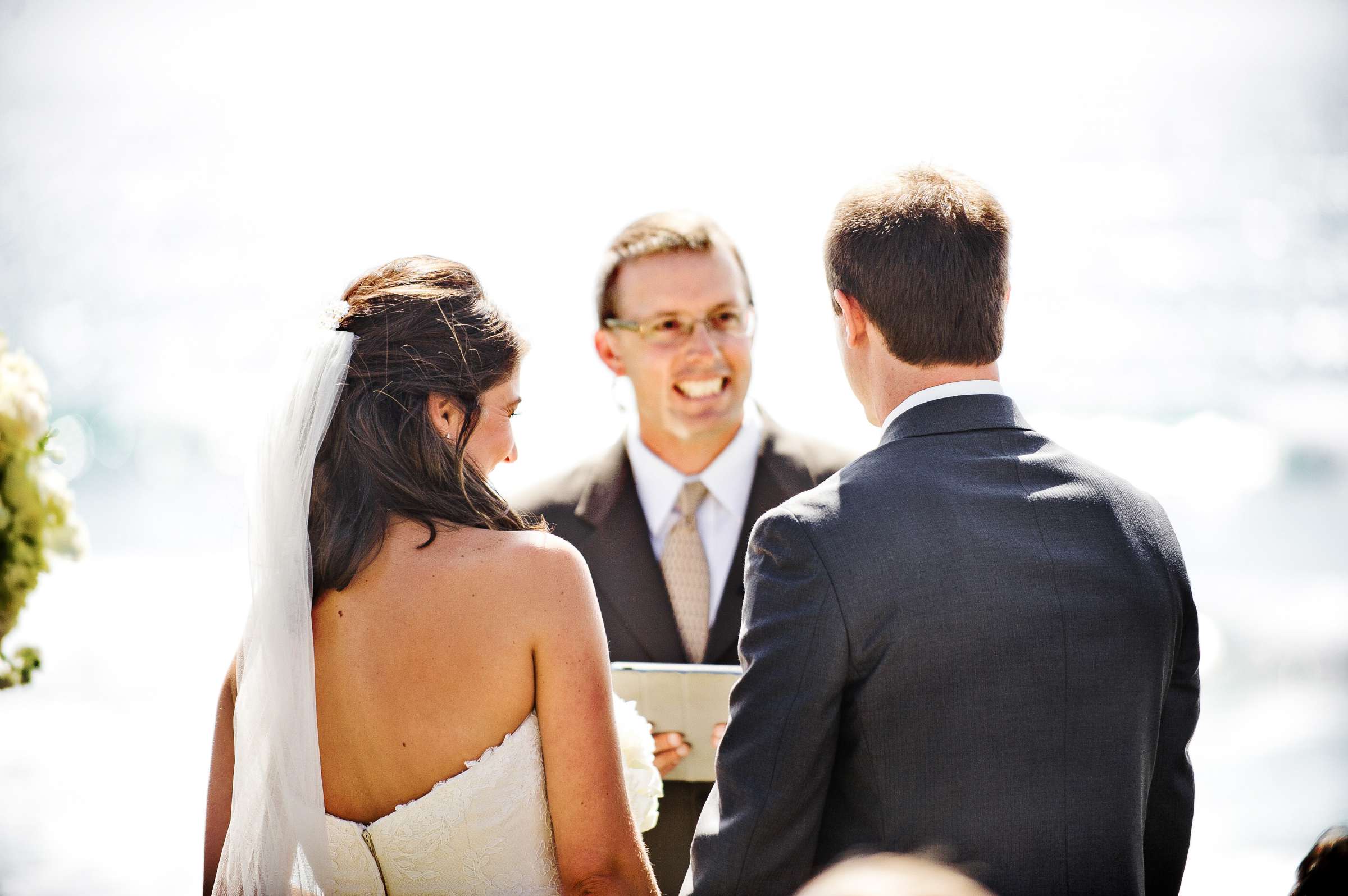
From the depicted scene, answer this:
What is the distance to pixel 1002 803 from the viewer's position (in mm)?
1707

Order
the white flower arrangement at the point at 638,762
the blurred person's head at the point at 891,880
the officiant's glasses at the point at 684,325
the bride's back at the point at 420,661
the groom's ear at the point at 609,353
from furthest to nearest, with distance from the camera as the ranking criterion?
1. the groom's ear at the point at 609,353
2. the officiant's glasses at the point at 684,325
3. the white flower arrangement at the point at 638,762
4. the bride's back at the point at 420,661
5. the blurred person's head at the point at 891,880

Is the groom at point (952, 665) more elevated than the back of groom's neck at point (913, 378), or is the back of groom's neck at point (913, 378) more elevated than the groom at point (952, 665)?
the back of groom's neck at point (913, 378)

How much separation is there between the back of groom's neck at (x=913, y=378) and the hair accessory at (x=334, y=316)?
122cm

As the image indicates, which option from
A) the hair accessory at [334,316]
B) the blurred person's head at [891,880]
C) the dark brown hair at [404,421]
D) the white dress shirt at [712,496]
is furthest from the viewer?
the white dress shirt at [712,496]

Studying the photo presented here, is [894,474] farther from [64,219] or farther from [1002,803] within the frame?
[64,219]

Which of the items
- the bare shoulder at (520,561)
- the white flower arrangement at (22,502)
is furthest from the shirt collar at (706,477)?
the white flower arrangement at (22,502)

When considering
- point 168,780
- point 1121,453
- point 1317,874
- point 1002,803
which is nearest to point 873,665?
point 1002,803

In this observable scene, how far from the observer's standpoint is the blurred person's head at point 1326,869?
159cm

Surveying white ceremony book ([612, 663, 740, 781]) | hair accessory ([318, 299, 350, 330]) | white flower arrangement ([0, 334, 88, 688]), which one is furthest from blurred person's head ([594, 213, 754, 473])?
white flower arrangement ([0, 334, 88, 688])

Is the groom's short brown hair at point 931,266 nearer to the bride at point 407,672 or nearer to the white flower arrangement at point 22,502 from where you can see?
the bride at point 407,672

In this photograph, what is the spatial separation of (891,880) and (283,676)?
1.36 metres

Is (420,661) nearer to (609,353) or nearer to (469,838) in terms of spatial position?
(469,838)

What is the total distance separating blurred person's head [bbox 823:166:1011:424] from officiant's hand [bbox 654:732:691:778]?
1307 mm

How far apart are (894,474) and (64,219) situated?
18.4 metres
